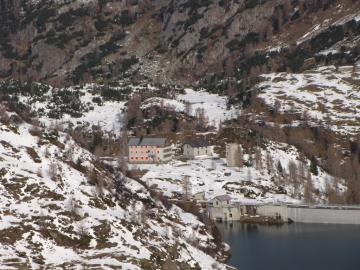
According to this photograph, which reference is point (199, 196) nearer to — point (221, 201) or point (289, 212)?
point (221, 201)

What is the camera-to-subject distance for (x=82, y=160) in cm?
10844

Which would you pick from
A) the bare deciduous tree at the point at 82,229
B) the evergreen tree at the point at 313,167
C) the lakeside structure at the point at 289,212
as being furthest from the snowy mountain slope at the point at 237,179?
the bare deciduous tree at the point at 82,229

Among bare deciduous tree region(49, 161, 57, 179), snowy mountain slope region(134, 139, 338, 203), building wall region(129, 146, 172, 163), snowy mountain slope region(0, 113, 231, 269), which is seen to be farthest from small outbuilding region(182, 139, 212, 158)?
Result: bare deciduous tree region(49, 161, 57, 179)

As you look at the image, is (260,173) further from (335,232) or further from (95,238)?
(95,238)

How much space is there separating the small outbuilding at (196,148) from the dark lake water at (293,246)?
3996 cm

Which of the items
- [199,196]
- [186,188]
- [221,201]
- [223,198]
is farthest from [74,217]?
[199,196]

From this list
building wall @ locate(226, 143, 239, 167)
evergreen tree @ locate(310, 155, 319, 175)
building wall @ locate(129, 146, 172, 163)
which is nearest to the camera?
evergreen tree @ locate(310, 155, 319, 175)

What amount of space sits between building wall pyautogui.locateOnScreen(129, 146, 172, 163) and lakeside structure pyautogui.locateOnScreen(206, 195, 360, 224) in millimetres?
34496

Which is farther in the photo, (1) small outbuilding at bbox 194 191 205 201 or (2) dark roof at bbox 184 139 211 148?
(2) dark roof at bbox 184 139 211 148

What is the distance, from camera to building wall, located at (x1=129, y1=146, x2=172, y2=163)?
6757 inches

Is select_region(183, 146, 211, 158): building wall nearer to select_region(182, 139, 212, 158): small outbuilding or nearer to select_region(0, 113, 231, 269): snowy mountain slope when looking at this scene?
select_region(182, 139, 212, 158): small outbuilding

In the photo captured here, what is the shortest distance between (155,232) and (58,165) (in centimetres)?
1980

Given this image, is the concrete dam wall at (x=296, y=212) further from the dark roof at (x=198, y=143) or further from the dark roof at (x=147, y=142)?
the dark roof at (x=147, y=142)

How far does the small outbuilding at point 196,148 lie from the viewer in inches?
6860
